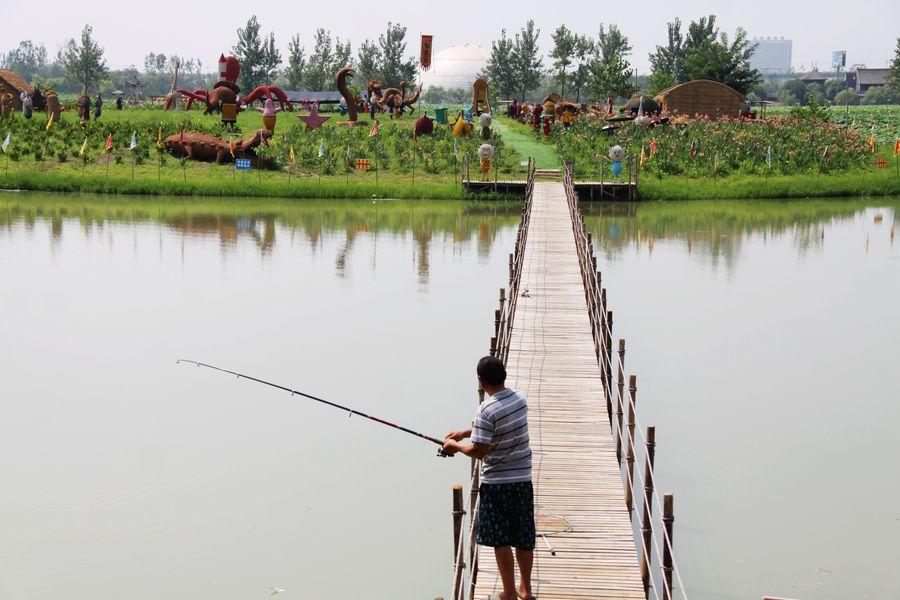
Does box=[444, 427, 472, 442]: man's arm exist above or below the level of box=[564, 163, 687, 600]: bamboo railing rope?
above

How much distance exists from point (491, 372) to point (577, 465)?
133 inches

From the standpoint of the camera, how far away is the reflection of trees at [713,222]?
28844mm

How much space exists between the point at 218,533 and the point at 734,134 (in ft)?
124

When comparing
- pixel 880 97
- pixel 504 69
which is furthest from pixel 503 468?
pixel 880 97

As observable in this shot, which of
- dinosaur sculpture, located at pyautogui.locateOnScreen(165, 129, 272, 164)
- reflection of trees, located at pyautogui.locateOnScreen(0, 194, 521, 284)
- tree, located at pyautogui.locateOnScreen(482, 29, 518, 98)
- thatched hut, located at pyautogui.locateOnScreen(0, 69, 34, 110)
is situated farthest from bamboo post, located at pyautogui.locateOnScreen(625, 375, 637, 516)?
tree, located at pyautogui.locateOnScreen(482, 29, 518, 98)

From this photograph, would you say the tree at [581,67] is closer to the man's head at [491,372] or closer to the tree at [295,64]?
the tree at [295,64]

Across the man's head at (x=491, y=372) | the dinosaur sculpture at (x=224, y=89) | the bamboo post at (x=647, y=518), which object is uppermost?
the dinosaur sculpture at (x=224, y=89)

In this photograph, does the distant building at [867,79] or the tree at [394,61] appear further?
the distant building at [867,79]

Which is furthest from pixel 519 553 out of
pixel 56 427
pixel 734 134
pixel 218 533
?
pixel 734 134

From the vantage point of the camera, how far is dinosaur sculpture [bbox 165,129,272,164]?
134 feet

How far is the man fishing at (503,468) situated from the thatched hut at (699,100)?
169ft

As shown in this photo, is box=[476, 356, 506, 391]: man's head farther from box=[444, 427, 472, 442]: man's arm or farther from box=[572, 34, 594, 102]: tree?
box=[572, 34, 594, 102]: tree

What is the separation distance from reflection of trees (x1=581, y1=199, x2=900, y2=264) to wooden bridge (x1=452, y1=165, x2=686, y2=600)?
11276 mm

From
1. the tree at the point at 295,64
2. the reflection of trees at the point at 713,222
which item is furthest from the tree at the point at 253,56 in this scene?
the reflection of trees at the point at 713,222
